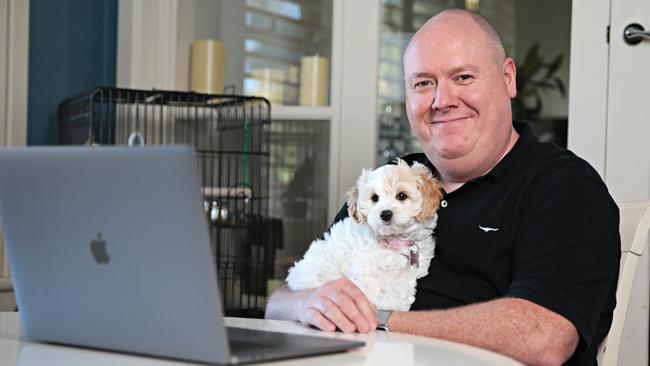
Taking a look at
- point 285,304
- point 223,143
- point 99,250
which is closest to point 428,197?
point 285,304

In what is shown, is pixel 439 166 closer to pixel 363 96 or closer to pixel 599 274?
pixel 599 274

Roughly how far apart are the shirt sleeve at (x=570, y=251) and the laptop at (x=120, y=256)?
0.42 meters

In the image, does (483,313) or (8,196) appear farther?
(483,313)

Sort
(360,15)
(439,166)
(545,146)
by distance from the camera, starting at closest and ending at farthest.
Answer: (545,146) < (439,166) < (360,15)

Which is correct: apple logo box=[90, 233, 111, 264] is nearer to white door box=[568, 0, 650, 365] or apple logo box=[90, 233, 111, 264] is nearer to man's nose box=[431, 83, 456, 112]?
man's nose box=[431, 83, 456, 112]

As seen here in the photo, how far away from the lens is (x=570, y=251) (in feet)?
4.74

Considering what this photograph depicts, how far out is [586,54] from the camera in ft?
9.25

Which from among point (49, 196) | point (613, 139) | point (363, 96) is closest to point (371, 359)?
point (49, 196)

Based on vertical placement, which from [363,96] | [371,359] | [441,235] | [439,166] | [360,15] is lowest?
[371,359]

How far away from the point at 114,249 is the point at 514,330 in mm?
607

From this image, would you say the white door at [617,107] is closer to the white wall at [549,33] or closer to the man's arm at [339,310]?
the white wall at [549,33]

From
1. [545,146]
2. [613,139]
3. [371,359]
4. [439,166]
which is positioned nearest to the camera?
[371,359]

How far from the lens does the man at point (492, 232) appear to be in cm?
134

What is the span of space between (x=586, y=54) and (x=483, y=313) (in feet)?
5.58
